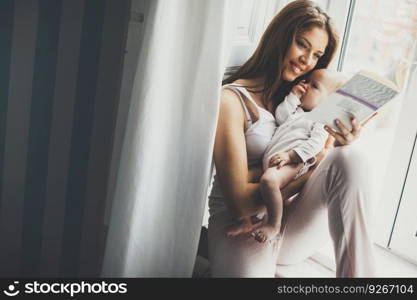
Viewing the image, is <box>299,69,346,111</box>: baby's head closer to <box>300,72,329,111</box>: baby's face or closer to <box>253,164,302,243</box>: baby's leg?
<box>300,72,329,111</box>: baby's face

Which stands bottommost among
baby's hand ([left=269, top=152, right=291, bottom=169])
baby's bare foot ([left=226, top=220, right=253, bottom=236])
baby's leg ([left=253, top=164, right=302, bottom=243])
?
A: baby's bare foot ([left=226, top=220, right=253, bottom=236])

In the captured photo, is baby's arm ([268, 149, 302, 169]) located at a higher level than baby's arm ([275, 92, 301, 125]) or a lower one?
lower

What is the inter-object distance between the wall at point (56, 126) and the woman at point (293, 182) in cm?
33

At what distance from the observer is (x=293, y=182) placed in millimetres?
1458

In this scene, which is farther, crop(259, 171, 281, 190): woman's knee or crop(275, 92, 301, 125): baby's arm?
crop(275, 92, 301, 125): baby's arm

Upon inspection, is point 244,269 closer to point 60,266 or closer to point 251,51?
point 60,266

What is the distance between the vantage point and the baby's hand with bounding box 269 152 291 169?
1.42 meters

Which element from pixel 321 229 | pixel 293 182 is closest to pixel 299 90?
pixel 293 182

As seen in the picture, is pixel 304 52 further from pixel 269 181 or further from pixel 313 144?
pixel 269 181

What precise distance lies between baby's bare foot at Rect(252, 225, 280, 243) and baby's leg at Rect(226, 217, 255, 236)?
0.03 m

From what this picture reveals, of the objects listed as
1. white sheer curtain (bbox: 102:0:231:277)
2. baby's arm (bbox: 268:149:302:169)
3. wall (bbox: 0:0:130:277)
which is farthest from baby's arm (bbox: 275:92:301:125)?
wall (bbox: 0:0:130:277)

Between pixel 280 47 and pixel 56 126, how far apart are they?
2.18 feet

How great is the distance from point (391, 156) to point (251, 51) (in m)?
0.56

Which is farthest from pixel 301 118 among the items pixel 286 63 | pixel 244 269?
pixel 244 269
